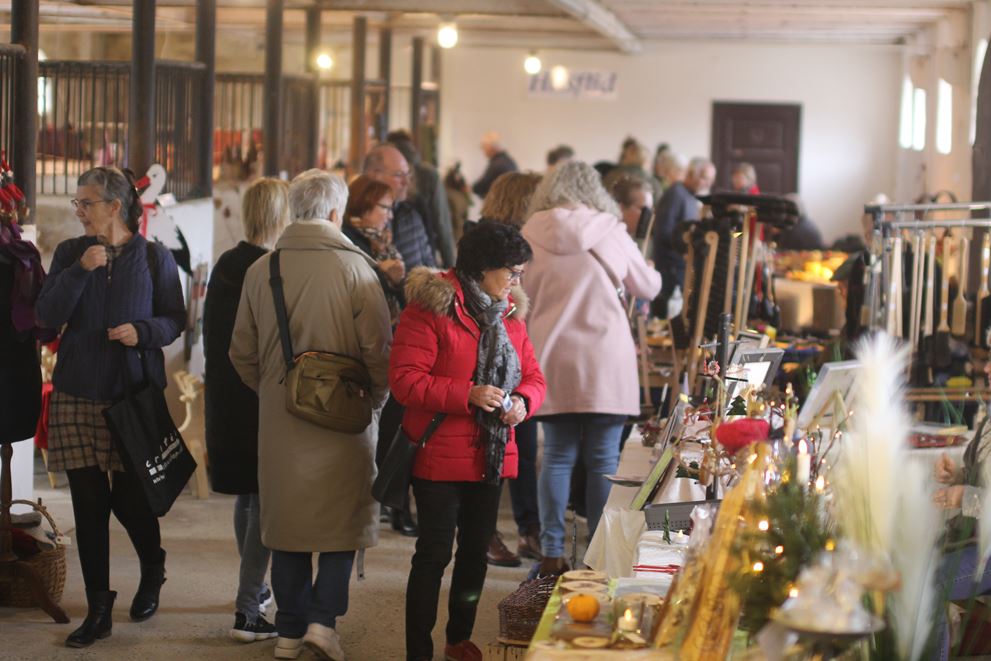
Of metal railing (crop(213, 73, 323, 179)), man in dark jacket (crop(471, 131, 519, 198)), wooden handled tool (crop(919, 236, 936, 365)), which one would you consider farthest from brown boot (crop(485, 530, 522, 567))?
man in dark jacket (crop(471, 131, 519, 198))

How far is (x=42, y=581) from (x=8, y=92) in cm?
187

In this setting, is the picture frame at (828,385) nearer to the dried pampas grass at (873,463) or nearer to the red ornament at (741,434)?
the red ornament at (741,434)

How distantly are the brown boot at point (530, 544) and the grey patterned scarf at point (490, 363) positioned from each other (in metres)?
1.66

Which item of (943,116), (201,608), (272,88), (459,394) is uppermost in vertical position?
(943,116)

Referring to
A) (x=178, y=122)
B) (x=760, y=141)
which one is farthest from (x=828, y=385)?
(x=760, y=141)

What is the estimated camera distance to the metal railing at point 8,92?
17.6 feet

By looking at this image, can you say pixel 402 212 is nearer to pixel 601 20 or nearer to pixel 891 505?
pixel 891 505

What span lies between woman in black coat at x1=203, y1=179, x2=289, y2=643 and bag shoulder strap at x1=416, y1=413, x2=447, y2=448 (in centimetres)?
74

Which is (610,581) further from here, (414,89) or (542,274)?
(414,89)

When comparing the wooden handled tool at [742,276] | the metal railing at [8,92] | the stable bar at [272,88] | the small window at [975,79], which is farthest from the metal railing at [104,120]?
the small window at [975,79]

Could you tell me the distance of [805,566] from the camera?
2287mm

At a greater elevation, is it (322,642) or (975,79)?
(975,79)

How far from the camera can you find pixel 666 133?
54.9 ft

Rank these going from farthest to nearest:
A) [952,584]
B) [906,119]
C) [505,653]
A: [906,119] → [505,653] → [952,584]
